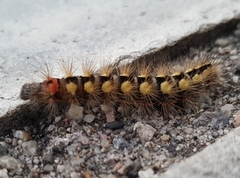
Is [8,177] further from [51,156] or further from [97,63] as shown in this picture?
[97,63]

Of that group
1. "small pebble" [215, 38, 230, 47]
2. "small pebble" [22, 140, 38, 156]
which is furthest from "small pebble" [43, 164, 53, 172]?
"small pebble" [215, 38, 230, 47]

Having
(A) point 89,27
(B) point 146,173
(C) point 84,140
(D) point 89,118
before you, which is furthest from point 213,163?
(A) point 89,27

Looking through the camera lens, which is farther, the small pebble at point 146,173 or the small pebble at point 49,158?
the small pebble at point 49,158

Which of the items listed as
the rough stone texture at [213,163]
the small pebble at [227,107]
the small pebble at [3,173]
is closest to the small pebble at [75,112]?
the small pebble at [3,173]

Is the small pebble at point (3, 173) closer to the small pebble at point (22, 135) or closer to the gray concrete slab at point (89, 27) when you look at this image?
the small pebble at point (22, 135)

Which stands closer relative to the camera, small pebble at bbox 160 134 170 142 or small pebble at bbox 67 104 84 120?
small pebble at bbox 160 134 170 142

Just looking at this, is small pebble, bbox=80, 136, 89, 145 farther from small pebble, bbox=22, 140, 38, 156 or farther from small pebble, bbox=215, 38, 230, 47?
small pebble, bbox=215, 38, 230, 47

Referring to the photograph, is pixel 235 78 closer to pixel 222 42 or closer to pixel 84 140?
pixel 222 42

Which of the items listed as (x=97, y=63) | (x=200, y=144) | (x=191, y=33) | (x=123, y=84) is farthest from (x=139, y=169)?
(x=191, y=33)

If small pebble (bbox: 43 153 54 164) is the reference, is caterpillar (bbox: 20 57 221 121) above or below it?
above
